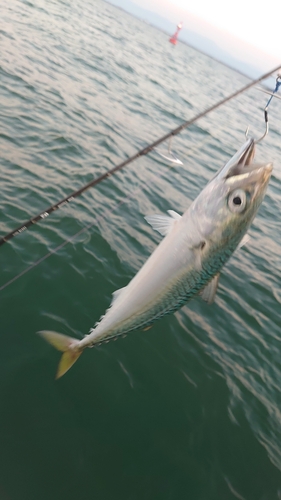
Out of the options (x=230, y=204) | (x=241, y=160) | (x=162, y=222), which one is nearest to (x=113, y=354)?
(x=162, y=222)

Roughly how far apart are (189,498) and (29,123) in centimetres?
913

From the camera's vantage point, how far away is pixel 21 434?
4.00 metres

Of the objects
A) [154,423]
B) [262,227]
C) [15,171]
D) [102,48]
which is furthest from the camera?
[102,48]

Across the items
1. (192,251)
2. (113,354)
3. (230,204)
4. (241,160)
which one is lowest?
(113,354)

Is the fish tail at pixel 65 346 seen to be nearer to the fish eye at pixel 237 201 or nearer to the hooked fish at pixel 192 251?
the hooked fish at pixel 192 251

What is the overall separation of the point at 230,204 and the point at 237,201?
53 millimetres

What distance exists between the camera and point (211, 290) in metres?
2.85

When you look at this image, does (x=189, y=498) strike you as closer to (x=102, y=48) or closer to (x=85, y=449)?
(x=85, y=449)

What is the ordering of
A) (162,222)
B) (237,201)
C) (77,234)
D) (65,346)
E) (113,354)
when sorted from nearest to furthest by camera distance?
(237,201) → (162,222) → (65,346) → (113,354) → (77,234)

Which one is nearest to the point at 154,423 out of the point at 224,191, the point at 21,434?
the point at 21,434

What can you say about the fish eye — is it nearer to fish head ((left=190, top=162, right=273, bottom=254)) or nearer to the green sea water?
fish head ((left=190, top=162, right=273, bottom=254))

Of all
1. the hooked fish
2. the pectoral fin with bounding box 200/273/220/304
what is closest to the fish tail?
the hooked fish

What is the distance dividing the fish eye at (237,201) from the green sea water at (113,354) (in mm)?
3279

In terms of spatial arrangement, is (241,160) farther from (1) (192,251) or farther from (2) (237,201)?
(1) (192,251)
